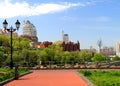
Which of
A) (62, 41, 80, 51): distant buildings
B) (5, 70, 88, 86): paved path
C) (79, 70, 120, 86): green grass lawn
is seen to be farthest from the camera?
(62, 41, 80, 51): distant buildings

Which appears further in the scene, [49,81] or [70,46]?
[70,46]

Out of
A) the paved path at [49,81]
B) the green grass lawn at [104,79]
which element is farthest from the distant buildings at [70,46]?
the paved path at [49,81]

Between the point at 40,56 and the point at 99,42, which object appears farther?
the point at 99,42

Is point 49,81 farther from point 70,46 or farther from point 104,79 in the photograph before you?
point 70,46

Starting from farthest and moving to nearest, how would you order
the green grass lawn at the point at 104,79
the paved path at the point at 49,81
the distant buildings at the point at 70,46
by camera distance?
1. the distant buildings at the point at 70,46
2. the paved path at the point at 49,81
3. the green grass lawn at the point at 104,79

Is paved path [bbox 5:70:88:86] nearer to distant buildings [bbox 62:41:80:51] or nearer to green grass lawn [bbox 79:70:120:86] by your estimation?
green grass lawn [bbox 79:70:120:86]

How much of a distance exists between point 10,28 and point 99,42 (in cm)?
14214

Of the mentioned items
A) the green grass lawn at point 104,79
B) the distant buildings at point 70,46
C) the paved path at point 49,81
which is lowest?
the paved path at point 49,81

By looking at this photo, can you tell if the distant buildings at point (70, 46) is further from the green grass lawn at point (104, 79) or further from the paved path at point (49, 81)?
the paved path at point (49, 81)

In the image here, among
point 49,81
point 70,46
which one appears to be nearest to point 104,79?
point 49,81

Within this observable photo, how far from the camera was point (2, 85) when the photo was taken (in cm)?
1675

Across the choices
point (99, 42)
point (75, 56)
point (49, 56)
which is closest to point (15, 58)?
point (49, 56)

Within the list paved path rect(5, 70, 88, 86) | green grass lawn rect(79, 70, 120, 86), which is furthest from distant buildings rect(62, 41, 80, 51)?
paved path rect(5, 70, 88, 86)

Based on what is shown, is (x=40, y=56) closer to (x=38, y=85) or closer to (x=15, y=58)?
(x=15, y=58)
